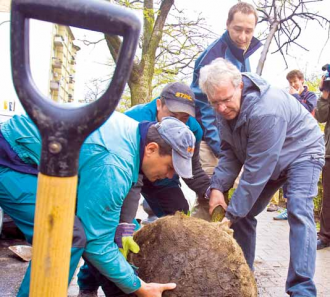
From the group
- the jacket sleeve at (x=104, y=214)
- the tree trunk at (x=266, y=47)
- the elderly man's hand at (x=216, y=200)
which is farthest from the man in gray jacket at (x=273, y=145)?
the tree trunk at (x=266, y=47)

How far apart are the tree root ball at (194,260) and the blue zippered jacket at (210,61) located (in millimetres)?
1425

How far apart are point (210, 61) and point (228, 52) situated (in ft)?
0.66

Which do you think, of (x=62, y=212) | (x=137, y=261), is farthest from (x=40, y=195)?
(x=137, y=261)

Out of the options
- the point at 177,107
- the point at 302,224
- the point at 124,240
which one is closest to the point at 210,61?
the point at 177,107

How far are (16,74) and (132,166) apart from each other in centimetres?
146

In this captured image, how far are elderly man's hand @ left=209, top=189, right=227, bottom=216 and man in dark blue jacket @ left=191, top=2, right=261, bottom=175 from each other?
0.59 metres

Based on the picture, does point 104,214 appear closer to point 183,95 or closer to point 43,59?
point 183,95

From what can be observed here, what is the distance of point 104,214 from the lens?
2.29m

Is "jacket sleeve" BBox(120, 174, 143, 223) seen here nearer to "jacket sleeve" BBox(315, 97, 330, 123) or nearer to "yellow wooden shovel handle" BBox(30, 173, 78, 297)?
"yellow wooden shovel handle" BBox(30, 173, 78, 297)

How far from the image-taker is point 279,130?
3088 millimetres

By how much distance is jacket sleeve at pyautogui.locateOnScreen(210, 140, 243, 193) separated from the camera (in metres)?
3.64

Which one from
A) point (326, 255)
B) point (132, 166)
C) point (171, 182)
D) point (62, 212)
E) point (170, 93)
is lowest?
point (326, 255)

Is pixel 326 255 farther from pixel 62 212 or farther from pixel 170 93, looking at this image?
pixel 62 212

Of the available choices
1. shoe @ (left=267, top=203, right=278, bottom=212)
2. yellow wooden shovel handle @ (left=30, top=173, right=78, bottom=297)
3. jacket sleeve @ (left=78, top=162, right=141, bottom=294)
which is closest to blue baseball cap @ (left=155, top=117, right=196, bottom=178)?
jacket sleeve @ (left=78, top=162, right=141, bottom=294)
